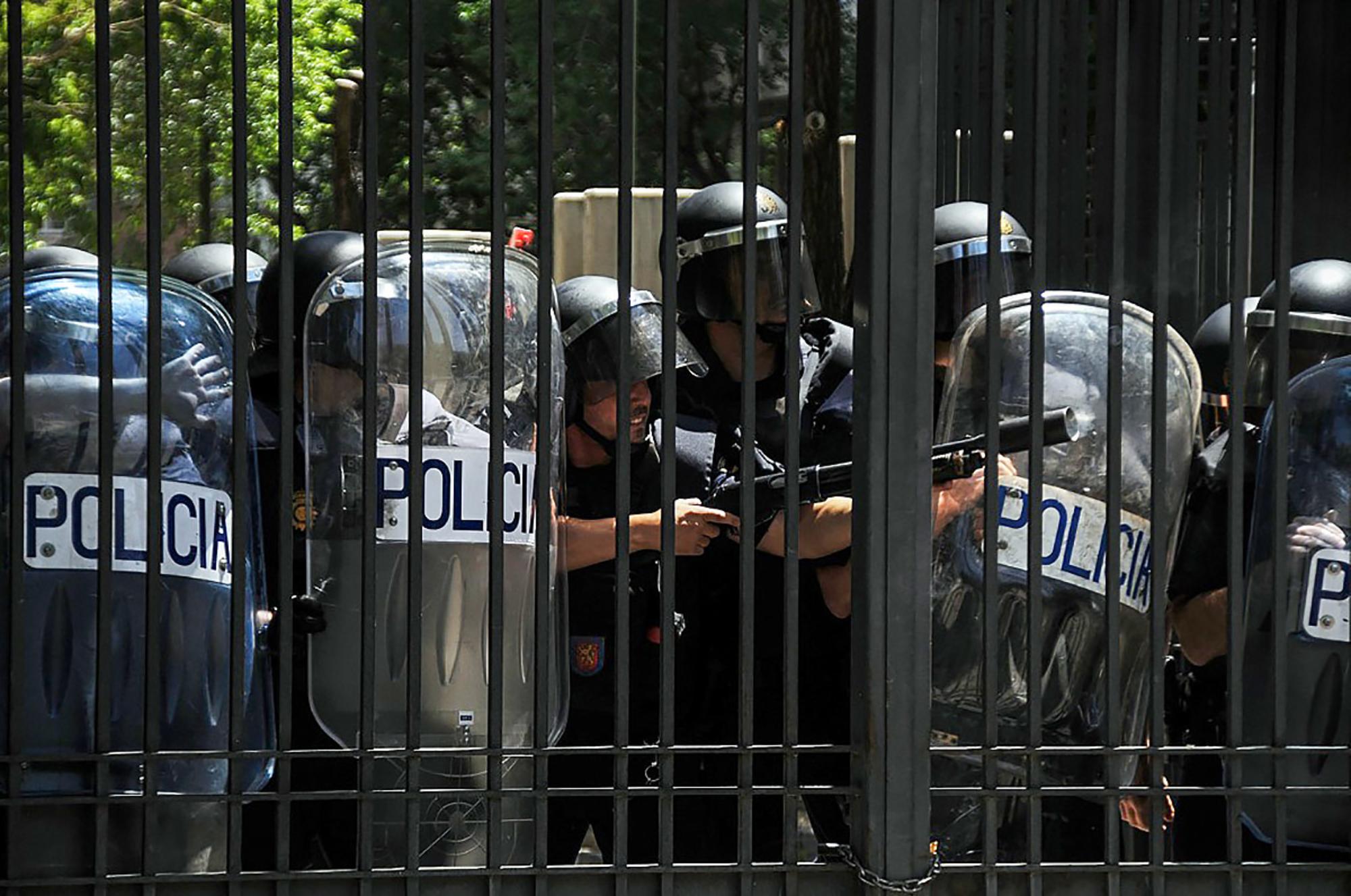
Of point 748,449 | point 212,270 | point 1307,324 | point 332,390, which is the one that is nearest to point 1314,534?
point 1307,324

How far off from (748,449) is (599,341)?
111 cm

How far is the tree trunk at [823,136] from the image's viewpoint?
27.9 feet

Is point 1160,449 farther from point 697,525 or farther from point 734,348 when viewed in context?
point 734,348

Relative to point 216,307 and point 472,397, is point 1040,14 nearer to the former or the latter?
point 472,397

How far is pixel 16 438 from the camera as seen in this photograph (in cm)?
255

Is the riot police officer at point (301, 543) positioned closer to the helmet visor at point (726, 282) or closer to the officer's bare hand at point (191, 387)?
the officer's bare hand at point (191, 387)

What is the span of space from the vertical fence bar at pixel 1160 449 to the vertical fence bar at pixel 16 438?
1747mm

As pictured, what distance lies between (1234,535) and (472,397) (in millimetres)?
1281

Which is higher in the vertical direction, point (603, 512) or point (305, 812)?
point (603, 512)

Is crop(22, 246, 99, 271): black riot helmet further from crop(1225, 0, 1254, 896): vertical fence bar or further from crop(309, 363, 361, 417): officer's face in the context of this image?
crop(1225, 0, 1254, 896): vertical fence bar

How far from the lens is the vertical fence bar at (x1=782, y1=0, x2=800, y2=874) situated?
2689mm

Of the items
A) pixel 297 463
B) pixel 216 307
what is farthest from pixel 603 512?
pixel 216 307

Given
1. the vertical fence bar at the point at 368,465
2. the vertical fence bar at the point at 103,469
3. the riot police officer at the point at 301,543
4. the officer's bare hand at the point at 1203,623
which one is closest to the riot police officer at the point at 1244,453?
the officer's bare hand at the point at 1203,623

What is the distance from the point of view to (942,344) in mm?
3748
